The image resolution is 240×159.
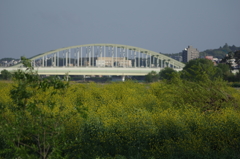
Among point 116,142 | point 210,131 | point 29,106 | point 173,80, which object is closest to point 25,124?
point 29,106

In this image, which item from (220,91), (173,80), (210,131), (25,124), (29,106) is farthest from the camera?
(173,80)

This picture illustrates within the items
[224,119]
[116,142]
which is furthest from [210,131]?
[116,142]

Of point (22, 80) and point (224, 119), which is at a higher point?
point (22, 80)

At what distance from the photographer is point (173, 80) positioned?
71.9 feet

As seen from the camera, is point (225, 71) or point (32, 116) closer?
point (32, 116)

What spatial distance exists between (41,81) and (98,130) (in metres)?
5.41

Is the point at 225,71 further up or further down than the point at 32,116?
further up

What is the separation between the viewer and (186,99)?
1809 centimetres

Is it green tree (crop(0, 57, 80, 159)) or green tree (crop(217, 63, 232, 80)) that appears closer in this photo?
green tree (crop(0, 57, 80, 159))

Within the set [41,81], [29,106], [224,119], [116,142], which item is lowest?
[116,142]

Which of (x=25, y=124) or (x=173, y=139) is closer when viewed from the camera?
(x=25, y=124)

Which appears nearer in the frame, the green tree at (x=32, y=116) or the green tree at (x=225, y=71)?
the green tree at (x=32, y=116)

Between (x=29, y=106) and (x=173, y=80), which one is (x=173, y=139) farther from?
(x=173, y=80)

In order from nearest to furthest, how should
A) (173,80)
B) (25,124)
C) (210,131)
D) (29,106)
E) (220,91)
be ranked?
(29,106) → (25,124) → (210,131) → (220,91) → (173,80)
